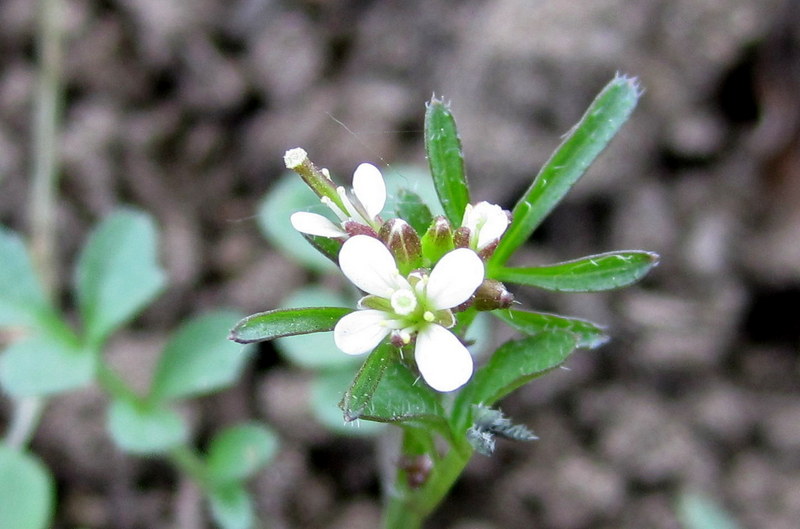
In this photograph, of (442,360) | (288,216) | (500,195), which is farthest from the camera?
(500,195)

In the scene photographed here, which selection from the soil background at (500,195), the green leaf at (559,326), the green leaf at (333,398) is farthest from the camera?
the soil background at (500,195)

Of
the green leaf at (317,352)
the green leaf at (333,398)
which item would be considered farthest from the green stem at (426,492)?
the green leaf at (317,352)

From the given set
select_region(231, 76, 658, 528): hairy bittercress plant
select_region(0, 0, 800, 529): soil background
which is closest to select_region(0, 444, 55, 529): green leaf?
select_region(0, 0, 800, 529): soil background

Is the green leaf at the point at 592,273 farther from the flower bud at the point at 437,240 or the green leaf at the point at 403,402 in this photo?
the green leaf at the point at 403,402

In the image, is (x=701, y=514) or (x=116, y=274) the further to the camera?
(x=701, y=514)

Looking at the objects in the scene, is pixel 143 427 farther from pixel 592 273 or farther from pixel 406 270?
pixel 592 273

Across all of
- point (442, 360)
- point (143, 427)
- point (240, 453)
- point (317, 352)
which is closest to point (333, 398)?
point (317, 352)

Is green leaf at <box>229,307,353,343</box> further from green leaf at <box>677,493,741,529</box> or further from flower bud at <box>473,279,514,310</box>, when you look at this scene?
green leaf at <box>677,493,741,529</box>
